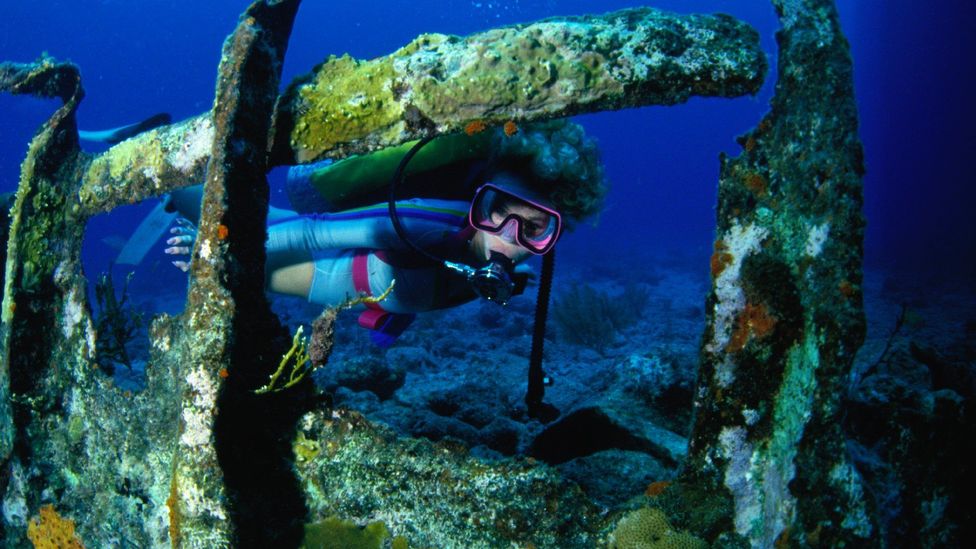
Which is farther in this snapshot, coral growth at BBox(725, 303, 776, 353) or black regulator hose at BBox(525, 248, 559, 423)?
black regulator hose at BBox(525, 248, 559, 423)

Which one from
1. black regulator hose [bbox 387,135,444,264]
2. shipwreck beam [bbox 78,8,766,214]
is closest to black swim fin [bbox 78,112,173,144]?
black regulator hose [bbox 387,135,444,264]

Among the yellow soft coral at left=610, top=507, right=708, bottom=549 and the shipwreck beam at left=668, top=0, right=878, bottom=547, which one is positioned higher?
the shipwreck beam at left=668, top=0, right=878, bottom=547

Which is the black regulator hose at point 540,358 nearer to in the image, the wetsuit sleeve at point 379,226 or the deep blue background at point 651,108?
the wetsuit sleeve at point 379,226

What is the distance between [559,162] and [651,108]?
119m

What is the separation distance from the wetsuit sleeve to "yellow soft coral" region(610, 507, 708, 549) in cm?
208

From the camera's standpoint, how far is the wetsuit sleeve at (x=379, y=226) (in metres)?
3.13

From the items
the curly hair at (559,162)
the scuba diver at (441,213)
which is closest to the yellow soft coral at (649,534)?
the scuba diver at (441,213)

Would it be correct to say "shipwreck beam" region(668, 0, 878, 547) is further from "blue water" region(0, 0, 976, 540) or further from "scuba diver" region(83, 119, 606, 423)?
"scuba diver" region(83, 119, 606, 423)

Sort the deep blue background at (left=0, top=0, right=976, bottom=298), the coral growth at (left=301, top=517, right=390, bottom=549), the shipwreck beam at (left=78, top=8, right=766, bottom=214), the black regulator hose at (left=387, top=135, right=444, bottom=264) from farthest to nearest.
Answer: the deep blue background at (left=0, top=0, right=976, bottom=298) → the black regulator hose at (left=387, top=135, right=444, bottom=264) → the coral growth at (left=301, top=517, right=390, bottom=549) → the shipwreck beam at (left=78, top=8, right=766, bottom=214)

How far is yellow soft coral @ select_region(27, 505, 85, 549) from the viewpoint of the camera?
2.51 m

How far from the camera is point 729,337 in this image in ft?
5.14

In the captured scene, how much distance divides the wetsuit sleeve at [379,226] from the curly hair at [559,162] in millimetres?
465

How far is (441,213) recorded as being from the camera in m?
3.17

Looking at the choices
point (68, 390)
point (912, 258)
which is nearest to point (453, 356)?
point (68, 390)
